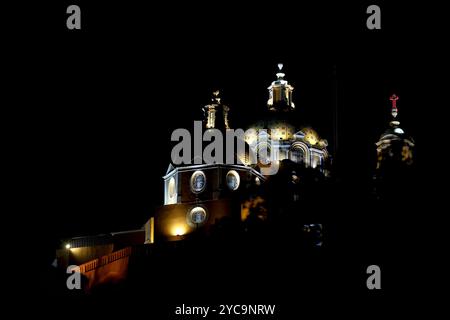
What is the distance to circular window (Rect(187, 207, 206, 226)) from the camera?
4831 centimetres

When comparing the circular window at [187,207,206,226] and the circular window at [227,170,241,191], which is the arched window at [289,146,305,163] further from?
the circular window at [187,207,206,226]

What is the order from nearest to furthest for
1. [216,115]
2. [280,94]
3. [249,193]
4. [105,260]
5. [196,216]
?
[249,193]
[105,260]
[196,216]
[216,115]
[280,94]

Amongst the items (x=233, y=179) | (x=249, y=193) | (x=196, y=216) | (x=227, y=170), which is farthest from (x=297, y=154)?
(x=249, y=193)

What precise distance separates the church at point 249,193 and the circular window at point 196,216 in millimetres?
62

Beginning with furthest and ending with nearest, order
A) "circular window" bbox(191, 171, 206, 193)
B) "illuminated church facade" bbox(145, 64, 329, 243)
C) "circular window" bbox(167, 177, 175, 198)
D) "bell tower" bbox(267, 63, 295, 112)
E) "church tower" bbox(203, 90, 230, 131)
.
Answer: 1. "bell tower" bbox(267, 63, 295, 112)
2. "church tower" bbox(203, 90, 230, 131)
3. "circular window" bbox(167, 177, 175, 198)
4. "circular window" bbox(191, 171, 206, 193)
5. "illuminated church facade" bbox(145, 64, 329, 243)

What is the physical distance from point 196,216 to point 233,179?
3.85m

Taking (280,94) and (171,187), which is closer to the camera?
(171,187)

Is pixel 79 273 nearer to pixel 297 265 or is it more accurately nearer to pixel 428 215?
pixel 297 265

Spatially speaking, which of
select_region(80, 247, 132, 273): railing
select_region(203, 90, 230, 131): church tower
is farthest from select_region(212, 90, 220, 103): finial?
select_region(80, 247, 132, 273): railing

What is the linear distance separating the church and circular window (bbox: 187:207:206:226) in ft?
0.20

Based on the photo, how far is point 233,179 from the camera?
166 ft

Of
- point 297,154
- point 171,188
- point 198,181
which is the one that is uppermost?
point 297,154

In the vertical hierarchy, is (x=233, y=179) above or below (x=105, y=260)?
above

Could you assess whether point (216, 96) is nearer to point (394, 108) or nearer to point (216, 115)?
point (216, 115)
